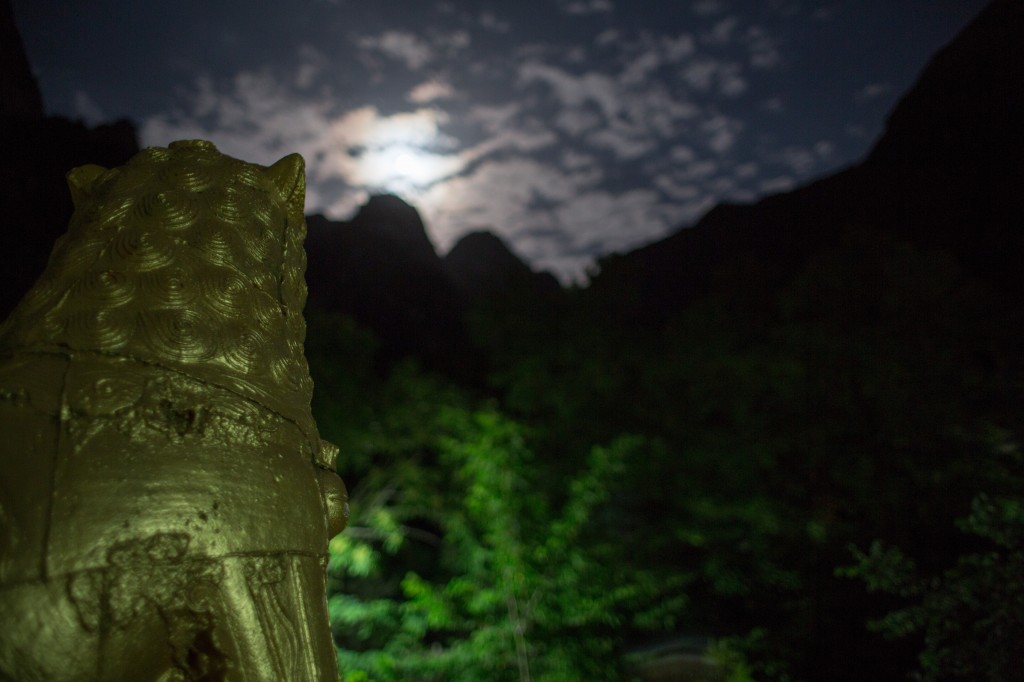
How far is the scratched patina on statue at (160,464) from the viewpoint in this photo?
904 millimetres

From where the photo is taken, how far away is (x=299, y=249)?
1689mm

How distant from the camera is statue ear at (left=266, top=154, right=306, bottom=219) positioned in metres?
1.67

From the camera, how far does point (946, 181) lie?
24.9 metres

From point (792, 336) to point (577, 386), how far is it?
3939mm

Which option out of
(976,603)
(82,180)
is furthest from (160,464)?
(976,603)

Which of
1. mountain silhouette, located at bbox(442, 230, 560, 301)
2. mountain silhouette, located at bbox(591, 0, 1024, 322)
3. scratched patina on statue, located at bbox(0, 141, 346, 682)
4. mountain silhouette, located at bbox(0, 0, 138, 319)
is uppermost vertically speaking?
mountain silhouette, located at bbox(442, 230, 560, 301)

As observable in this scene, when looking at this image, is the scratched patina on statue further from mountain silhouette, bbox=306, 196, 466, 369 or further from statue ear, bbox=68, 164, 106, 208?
mountain silhouette, bbox=306, 196, 466, 369

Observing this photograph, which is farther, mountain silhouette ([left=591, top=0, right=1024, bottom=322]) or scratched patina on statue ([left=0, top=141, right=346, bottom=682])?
mountain silhouette ([left=591, top=0, right=1024, bottom=322])

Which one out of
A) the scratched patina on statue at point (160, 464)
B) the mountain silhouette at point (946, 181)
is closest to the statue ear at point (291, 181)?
the scratched patina on statue at point (160, 464)

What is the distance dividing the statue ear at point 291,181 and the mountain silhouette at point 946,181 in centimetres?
1408

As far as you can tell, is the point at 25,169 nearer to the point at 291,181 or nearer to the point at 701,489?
the point at 291,181

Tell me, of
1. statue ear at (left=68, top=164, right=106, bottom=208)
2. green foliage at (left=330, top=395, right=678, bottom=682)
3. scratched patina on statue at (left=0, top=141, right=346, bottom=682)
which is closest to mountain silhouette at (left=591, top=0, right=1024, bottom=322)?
green foliage at (left=330, top=395, right=678, bottom=682)

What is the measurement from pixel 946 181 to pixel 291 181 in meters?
32.7

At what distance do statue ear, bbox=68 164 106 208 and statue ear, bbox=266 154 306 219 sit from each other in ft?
1.74
